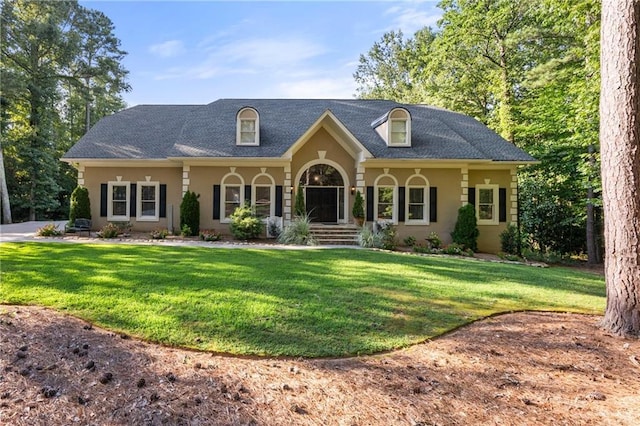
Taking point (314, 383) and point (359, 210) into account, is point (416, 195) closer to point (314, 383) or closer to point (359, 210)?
point (359, 210)

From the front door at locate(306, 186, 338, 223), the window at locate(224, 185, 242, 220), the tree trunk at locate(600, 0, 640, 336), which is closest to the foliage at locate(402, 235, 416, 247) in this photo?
the front door at locate(306, 186, 338, 223)

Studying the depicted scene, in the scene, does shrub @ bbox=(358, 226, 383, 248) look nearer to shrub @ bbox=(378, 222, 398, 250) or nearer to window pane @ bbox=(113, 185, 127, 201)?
shrub @ bbox=(378, 222, 398, 250)

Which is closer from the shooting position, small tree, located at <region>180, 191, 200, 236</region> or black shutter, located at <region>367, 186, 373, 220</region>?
small tree, located at <region>180, 191, 200, 236</region>

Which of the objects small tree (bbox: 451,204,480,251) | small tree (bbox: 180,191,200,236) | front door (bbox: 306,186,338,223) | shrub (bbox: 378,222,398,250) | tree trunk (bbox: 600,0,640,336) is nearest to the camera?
tree trunk (bbox: 600,0,640,336)

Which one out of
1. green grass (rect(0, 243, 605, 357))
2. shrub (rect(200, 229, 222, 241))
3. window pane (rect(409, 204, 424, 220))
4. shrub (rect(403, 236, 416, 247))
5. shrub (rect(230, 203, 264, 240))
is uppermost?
window pane (rect(409, 204, 424, 220))

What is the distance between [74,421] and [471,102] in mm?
24886

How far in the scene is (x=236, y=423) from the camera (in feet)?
7.95

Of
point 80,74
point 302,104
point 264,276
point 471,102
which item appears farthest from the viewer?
point 80,74

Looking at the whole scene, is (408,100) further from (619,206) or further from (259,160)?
(619,206)

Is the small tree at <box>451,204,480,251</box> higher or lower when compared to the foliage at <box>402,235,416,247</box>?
higher

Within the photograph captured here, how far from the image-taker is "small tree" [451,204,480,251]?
13203mm

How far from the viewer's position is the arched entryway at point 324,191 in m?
14.9

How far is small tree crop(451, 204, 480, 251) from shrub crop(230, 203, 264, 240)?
313 inches

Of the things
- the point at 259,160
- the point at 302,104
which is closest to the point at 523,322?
the point at 259,160
